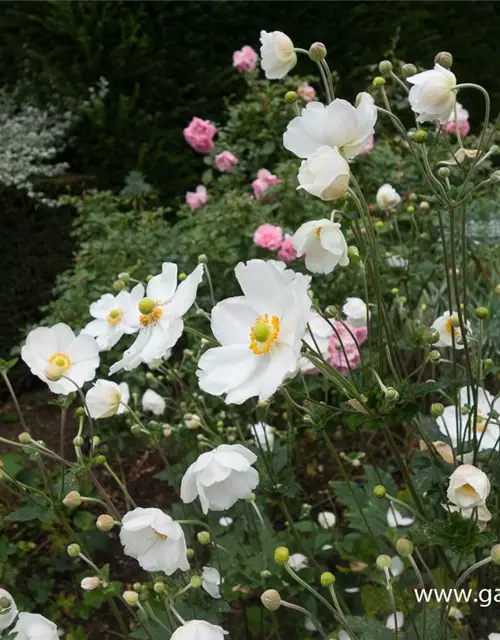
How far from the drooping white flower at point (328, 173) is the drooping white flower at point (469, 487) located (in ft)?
1.17

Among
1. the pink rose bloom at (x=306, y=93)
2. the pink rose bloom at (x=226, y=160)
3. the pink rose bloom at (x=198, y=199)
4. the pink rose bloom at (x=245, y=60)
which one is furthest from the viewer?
the pink rose bloom at (x=245, y=60)

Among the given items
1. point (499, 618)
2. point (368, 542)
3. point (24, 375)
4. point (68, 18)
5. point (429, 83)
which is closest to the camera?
point (429, 83)

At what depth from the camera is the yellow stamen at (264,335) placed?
0.77 meters

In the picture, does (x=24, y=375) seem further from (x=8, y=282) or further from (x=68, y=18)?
(x=68, y=18)

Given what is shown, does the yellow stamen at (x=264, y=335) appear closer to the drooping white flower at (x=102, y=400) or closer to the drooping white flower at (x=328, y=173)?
the drooping white flower at (x=328, y=173)

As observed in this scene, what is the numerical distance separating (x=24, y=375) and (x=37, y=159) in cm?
115

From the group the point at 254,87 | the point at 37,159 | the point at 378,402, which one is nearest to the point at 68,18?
the point at 37,159

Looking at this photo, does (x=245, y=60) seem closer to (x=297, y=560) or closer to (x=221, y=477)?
(x=297, y=560)

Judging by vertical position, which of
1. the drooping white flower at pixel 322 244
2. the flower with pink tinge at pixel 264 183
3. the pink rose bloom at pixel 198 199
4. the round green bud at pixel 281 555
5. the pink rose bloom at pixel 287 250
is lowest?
the pink rose bloom at pixel 198 199

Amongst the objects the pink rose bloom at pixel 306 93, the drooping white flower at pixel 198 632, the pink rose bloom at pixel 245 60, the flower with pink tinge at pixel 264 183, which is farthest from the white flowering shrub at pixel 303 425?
the pink rose bloom at pixel 245 60

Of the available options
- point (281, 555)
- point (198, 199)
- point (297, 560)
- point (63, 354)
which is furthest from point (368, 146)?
point (281, 555)

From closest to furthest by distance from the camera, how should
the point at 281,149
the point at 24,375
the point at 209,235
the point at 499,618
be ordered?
the point at 499,618 → the point at 209,235 → the point at 24,375 → the point at 281,149

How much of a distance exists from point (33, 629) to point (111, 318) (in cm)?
49

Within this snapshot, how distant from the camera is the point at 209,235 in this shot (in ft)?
7.84
